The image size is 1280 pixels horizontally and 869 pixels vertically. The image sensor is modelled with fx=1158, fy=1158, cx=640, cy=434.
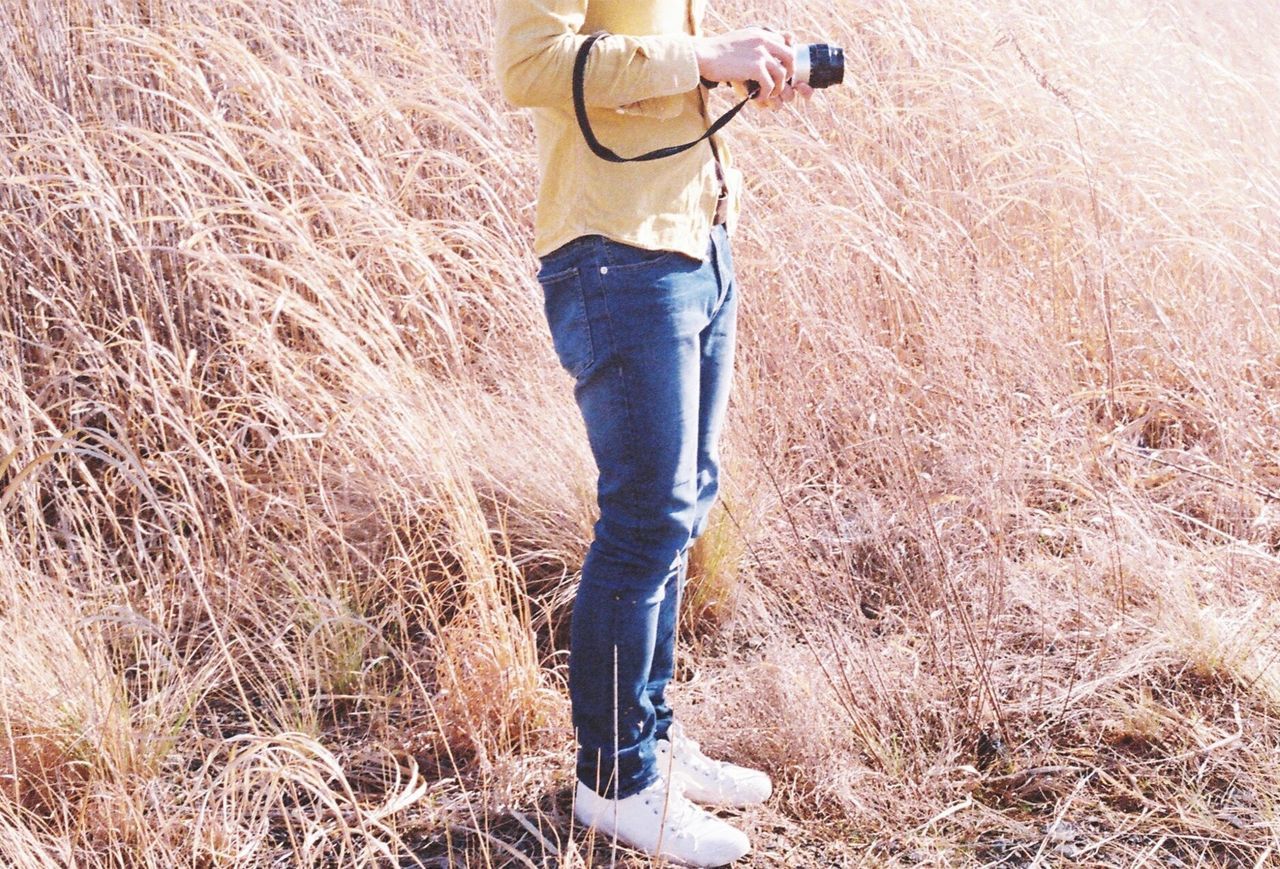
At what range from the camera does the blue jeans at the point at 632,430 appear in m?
1.43

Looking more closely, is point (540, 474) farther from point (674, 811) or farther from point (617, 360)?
point (617, 360)

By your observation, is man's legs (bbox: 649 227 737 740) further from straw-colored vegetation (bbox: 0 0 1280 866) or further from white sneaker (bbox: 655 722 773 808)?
straw-colored vegetation (bbox: 0 0 1280 866)

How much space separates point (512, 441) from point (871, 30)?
2.01m

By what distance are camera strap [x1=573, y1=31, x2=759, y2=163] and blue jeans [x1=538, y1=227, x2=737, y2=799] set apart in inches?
4.1

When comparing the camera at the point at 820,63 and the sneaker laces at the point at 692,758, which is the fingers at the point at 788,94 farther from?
the sneaker laces at the point at 692,758

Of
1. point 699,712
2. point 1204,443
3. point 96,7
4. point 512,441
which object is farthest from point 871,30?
point 699,712

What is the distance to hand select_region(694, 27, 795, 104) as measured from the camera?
4.69 ft

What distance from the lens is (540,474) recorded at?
2410 mm

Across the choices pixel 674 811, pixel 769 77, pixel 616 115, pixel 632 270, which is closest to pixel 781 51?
pixel 769 77

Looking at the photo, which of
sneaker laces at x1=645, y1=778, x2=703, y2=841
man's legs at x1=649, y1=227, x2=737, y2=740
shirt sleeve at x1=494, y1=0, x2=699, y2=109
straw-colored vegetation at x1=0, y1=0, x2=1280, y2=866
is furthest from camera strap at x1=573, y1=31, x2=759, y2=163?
sneaker laces at x1=645, y1=778, x2=703, y2=841

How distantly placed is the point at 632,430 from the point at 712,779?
26.7 inches

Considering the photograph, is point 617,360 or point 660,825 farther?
point 660,825

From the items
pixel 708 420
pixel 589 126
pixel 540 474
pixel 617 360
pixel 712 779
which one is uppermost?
pixel 589 126

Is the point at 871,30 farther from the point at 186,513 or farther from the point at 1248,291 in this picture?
the point at 186,513
